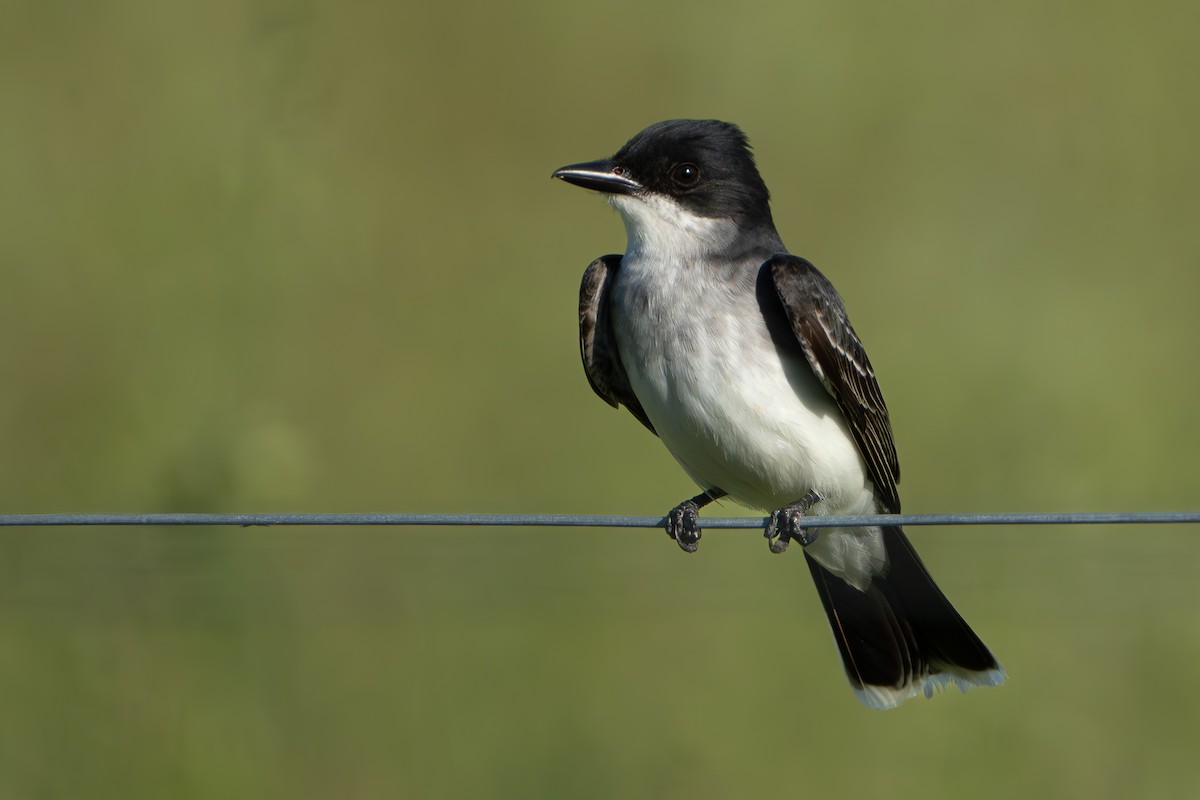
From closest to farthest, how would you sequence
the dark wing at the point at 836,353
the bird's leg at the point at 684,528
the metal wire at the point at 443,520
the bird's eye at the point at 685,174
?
1. the metal wire at the point at 443,520
2. the dark wing at the point at 836,353
3. the bird's leg at the point at 684,528
4. the bird's eye at the point at 685,174

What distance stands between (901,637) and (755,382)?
106 centimetres

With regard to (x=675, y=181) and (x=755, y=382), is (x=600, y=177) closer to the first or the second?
(x=675, y=181)

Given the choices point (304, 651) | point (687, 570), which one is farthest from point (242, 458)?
point (687, 570)

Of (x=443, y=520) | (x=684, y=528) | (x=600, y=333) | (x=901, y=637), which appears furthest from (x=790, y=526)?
(x=443, y=520)

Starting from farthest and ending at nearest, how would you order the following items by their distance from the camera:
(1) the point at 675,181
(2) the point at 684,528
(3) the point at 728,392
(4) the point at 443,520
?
(1) the point at 675,181, (2) the point at 684,528, (3) the point at 728,392, (4) the point at 443,520

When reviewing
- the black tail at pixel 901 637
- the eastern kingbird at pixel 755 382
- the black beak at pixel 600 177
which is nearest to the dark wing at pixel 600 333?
the eastern kingbird at pixel 755 382

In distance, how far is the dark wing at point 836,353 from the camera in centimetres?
403

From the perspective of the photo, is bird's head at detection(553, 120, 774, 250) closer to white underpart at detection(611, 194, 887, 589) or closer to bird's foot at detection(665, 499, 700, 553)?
white underpart at detection(611, 194, 887, 589)

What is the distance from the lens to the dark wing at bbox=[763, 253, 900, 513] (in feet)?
13.2

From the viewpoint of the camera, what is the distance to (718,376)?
13.2ft

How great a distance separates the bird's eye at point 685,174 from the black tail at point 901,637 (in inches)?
47.8

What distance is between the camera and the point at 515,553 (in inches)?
199

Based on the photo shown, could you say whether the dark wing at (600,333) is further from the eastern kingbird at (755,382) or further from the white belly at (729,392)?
the white belly at (729,392)

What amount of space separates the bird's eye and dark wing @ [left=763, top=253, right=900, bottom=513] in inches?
15.7
